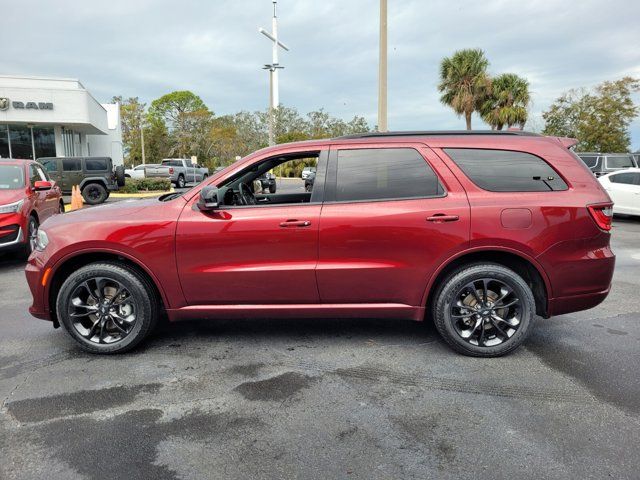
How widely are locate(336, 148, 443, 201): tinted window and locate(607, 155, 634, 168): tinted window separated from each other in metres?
17.7

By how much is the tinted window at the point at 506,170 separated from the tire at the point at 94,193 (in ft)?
58.2

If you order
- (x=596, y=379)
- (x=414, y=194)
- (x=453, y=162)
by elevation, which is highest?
(x=453, y=162)

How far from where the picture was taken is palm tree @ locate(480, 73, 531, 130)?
96.0ft

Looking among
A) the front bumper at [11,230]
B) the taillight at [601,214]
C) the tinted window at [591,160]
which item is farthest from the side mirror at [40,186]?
the tinted window at [591,160]

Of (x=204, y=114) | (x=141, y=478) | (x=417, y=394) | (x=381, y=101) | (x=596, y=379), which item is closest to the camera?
(x=141, y=478)

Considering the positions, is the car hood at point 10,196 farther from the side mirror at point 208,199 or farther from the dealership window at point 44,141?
the dealership window at point 44,141

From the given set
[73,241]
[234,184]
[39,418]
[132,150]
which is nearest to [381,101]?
[234,184]

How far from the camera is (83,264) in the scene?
4164mm

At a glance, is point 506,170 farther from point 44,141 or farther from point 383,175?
point 44,141

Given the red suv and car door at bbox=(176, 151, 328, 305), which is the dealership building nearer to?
the red suv

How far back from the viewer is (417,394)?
337cm

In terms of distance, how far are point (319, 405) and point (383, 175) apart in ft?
6.14

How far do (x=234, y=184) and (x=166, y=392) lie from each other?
194 centimetres

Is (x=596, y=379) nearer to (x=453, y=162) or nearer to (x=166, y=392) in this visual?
(x=453, y=162)
